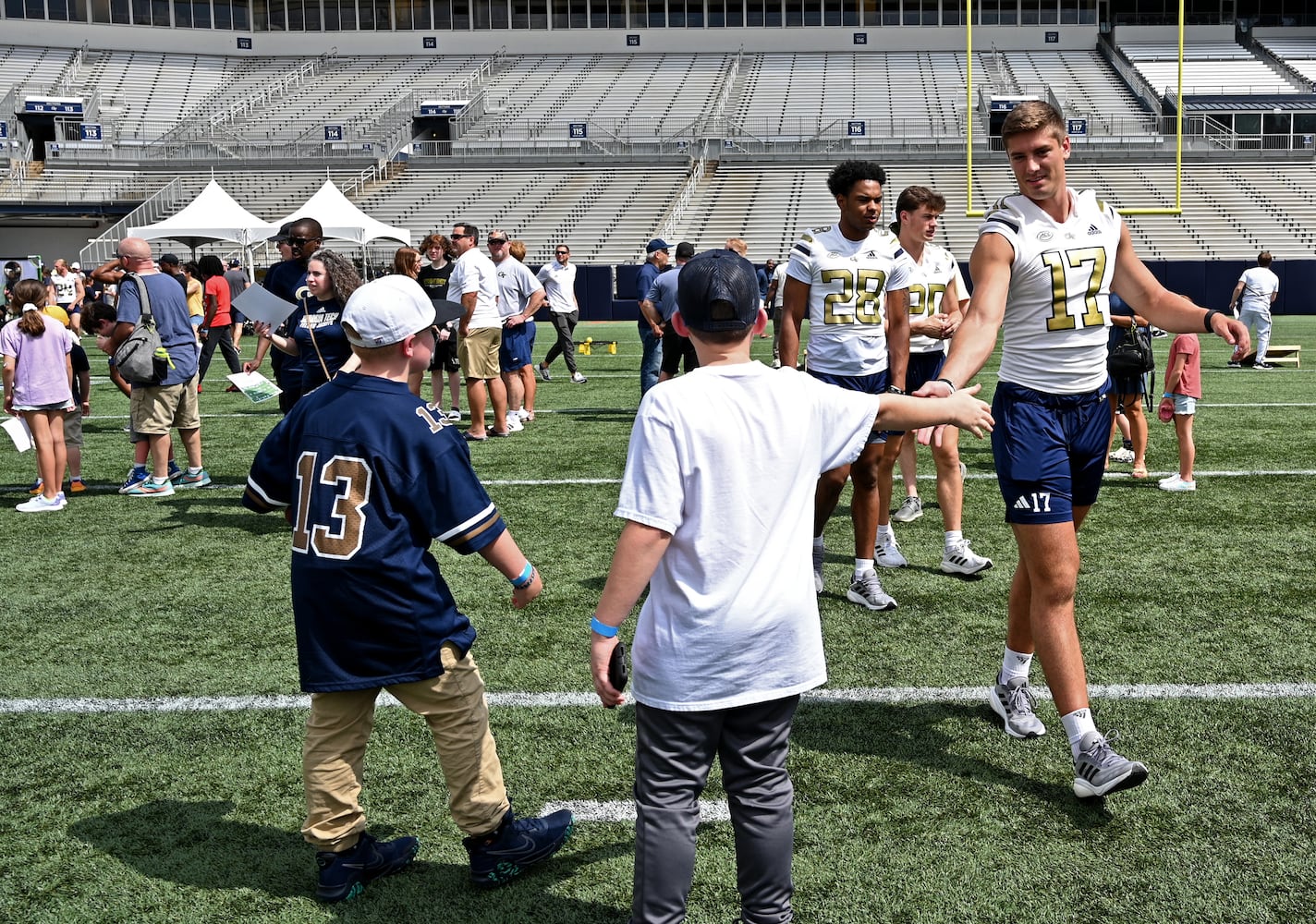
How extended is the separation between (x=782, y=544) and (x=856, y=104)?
44.3 meters

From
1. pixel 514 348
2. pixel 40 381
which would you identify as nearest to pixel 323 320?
pixel 40 381

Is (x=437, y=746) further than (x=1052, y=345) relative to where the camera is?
No

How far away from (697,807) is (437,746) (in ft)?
2.77

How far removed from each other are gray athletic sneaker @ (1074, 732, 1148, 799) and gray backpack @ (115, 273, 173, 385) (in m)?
7.02

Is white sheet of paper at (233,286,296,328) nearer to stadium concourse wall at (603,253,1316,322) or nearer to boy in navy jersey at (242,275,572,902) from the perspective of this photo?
boy in navy jersey at (242,275,572,902)

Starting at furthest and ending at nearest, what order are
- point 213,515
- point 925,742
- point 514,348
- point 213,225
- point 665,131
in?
point 665,131
point 213,225
point 514,348
point 213,515
point 925,742

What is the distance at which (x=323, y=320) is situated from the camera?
690 centimetres

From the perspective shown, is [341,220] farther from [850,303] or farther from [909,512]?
[850,303]

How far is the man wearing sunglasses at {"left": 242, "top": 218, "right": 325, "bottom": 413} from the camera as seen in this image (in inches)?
278

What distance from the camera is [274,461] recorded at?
3.28 metres

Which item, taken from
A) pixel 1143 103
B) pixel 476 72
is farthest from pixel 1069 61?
pixel 476 72

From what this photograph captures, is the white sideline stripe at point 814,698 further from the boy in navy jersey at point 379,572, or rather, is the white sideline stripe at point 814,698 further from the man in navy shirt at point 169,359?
the man in navy shirt at point 169,359

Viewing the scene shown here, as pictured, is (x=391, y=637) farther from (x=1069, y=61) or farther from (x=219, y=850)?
(x=1069, y=61)

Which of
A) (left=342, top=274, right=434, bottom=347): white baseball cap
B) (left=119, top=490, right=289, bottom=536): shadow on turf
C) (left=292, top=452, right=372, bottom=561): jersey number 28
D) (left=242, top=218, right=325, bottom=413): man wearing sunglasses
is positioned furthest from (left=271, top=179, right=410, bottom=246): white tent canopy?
(left=292, top=452, right=372, bottom=561): jersey number 28
